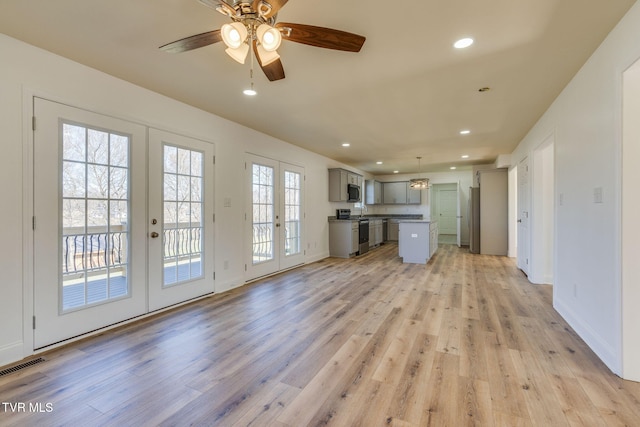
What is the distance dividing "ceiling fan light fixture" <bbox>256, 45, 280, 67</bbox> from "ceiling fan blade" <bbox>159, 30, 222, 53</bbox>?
10.7 inches

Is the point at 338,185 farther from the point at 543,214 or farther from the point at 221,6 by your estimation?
the point at 221,6

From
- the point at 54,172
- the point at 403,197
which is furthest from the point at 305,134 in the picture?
the point at 403,197

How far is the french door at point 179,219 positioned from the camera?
3.24m

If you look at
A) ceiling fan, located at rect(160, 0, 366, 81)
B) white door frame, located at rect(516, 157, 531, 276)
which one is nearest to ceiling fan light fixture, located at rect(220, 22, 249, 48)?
ceiling fan, located at rect(160, 0, 366, 81)

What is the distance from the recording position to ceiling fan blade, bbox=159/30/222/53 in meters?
1.74

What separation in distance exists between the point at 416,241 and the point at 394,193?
4.10 m

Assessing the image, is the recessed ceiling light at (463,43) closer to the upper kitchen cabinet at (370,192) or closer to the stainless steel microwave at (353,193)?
the stainless steel microwave at (353,193)

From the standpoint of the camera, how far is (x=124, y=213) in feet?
9.71

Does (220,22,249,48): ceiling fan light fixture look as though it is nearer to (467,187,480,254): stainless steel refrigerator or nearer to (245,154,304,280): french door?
(245,154,304,280): french door

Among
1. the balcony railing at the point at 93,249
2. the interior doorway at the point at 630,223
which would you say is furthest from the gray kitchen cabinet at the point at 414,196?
the balcony railing at the point at 93,249

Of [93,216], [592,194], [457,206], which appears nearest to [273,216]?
[93,216]

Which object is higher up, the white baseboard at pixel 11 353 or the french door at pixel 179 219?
the french door at pixel 179 219

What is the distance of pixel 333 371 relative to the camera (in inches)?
81.3

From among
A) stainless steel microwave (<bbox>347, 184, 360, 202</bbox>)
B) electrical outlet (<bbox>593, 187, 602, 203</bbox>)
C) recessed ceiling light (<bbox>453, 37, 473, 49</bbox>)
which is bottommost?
electrical outlet (<bbox>593, 187, 602, 203</bbox>)
